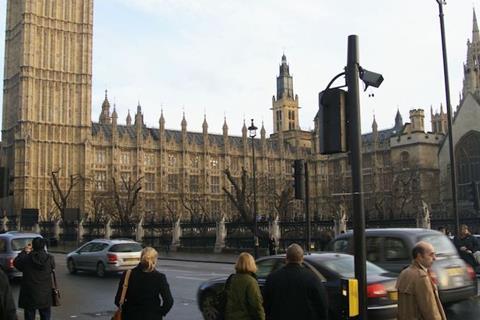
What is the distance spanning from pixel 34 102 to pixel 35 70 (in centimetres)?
419

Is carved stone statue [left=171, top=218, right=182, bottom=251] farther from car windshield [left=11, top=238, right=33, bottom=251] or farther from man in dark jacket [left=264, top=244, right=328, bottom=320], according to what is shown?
man in dark jacket [left=264, top=244, right=328, bottom=320]

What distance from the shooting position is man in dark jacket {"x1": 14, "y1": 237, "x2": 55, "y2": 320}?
827 centimetres

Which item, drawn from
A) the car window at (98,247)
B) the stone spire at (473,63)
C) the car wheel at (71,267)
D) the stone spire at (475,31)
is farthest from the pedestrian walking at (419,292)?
the stone spire at (475,31)

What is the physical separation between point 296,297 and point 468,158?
2299 inches

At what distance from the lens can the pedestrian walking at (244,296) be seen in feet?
18.3

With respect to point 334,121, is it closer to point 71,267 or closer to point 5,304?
point 5,304

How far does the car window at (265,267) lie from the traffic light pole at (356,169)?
15.8ft

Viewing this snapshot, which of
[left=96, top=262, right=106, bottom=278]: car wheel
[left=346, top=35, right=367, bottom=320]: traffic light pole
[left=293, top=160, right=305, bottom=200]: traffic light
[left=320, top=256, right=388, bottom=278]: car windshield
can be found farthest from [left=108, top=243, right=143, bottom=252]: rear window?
[left=346, top=35, right=367, bottom=320]: traffic light pole

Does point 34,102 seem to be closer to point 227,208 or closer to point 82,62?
point 82,62

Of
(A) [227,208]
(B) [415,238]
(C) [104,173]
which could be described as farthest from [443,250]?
(C) [104,173]

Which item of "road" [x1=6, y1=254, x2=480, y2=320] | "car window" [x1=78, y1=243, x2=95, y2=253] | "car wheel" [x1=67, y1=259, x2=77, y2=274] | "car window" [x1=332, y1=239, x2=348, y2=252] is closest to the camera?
"road" [x1=6, y1=254, x2=480, y2=320]

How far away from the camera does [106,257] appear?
19203mm

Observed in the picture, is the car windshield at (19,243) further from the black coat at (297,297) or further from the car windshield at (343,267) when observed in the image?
the black coat at (297,297)

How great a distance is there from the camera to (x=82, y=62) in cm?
8062
